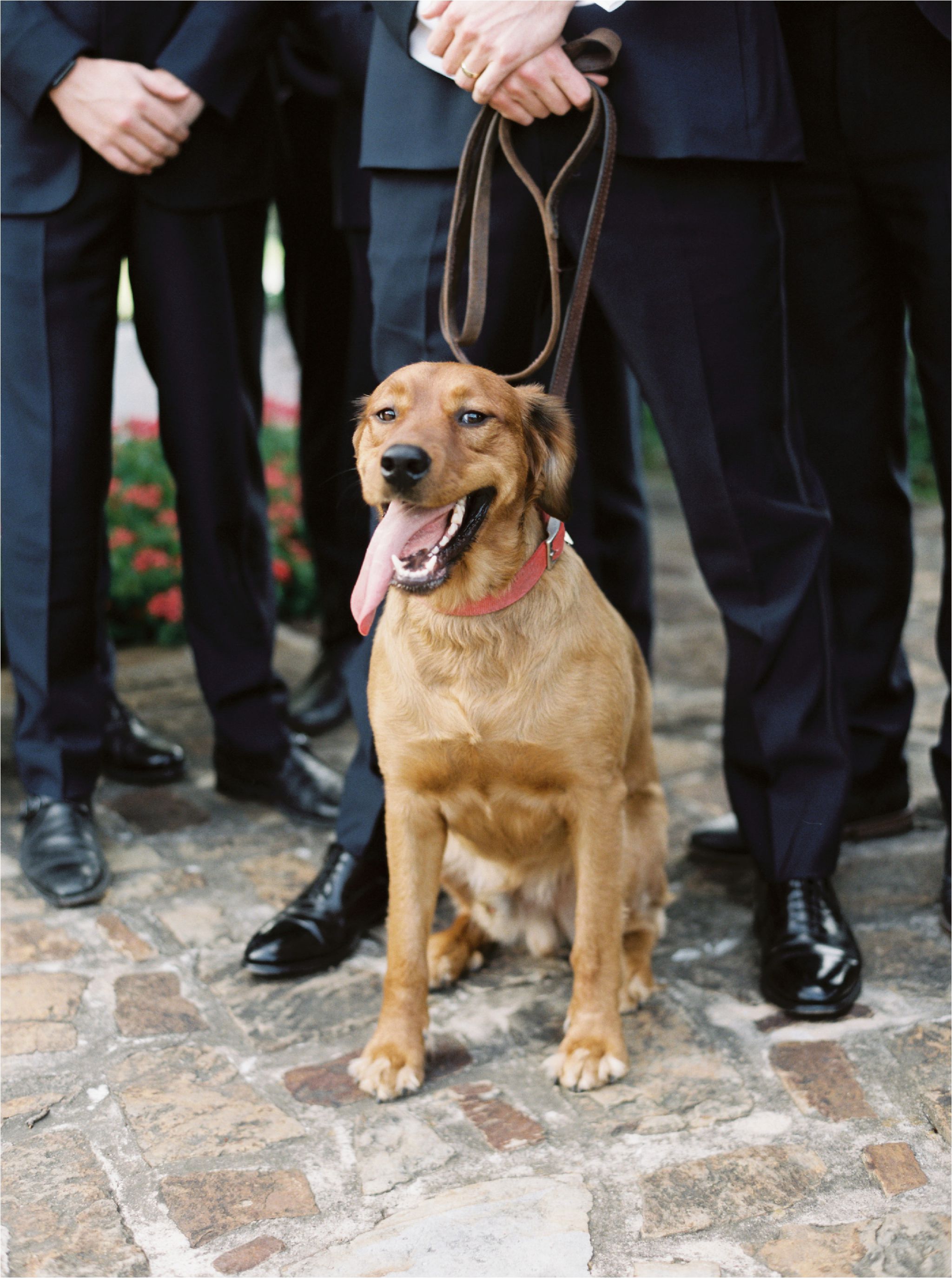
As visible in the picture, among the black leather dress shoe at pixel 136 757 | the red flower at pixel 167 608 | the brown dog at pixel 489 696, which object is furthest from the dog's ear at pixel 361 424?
the red flower at pixel 167 608

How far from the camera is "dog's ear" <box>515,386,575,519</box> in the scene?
7.62 ft

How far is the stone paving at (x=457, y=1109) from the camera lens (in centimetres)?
191

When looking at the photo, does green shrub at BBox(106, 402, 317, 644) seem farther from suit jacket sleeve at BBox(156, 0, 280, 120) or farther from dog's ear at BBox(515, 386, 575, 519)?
dog's ear at BBox(515, 386, 575, 519)

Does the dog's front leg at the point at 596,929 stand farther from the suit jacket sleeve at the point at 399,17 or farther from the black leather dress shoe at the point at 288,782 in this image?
the suit jacket sleeve at the point at 399,17

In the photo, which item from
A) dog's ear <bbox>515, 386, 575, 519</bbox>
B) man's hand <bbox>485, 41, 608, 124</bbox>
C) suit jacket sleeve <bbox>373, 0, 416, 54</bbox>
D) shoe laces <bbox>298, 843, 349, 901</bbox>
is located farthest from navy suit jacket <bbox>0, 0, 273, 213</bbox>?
shoe laces <bbox>298, 843, 349, 901</bbox>

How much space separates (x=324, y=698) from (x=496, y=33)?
8.38 ft

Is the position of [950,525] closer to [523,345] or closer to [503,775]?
[523,345]

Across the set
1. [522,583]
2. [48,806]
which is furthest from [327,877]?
[522,583]

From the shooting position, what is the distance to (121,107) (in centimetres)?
300

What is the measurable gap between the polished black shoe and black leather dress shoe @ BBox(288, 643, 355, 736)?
127 cm

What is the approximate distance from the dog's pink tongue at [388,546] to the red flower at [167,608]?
125 inches

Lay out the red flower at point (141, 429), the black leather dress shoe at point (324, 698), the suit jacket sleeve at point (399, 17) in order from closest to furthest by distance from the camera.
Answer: the suit jacket sleeve at point (399, 17) → the black leather dress shoe at point (324, 698) → the red flower at point (141, 429)

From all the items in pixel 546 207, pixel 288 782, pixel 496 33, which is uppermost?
pixel 496 33

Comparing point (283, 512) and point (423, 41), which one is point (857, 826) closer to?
point (423, 41)
